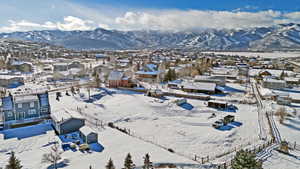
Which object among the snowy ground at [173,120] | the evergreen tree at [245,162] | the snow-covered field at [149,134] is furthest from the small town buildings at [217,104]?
the evergreen tree at [245,162]

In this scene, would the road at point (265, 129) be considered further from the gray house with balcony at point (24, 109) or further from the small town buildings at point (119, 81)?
the small town buildings at point (119, 81)

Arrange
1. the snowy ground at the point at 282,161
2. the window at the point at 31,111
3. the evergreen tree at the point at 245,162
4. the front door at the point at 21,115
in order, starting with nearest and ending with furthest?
the evergreen tree at the point at 245,162 < the snowy ground at the point at 282,161 < the front door at the point at 21,115 < the window at the point at 31,111

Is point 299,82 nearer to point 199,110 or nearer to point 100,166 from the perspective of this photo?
point 199,110

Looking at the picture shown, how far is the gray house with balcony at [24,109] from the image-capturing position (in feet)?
74.1

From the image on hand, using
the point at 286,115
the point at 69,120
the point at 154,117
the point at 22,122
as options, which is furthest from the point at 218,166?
the point at 22,122

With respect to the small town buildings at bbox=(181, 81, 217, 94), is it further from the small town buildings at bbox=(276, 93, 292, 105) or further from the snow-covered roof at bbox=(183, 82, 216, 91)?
the small town buildings at bbox=(276, 93, 292, 105)

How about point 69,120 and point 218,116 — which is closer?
point 69,120

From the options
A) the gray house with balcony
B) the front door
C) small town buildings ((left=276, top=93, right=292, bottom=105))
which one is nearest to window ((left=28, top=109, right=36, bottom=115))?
the gray house with balcony

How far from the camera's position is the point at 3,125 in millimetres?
22203

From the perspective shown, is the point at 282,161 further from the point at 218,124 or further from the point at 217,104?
the point at 217,104

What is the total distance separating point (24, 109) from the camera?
23.4 m

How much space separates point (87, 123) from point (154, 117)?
8493mm

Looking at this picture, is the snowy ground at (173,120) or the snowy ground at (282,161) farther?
the snowy ground at (173,120)

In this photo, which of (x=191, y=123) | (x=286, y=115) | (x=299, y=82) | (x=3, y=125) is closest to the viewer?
(x=3, y=125)
